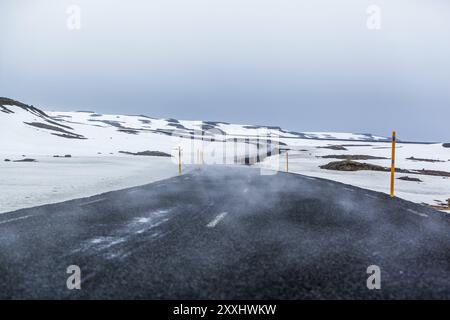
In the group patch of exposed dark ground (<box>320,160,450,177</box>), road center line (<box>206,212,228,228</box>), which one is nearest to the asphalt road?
road center line (<box>206,212,228,228</box>)

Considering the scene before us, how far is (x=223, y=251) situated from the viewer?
5176 millimetres

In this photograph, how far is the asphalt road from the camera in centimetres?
379

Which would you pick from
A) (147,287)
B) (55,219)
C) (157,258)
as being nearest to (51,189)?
(55,219)

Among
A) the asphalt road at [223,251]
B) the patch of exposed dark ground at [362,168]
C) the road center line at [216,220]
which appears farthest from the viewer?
the patch of exposed dark ground at [362,168]

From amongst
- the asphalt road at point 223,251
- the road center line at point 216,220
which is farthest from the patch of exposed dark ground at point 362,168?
the road center line at point 216,220

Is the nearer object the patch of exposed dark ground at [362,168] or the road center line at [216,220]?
the road center line at [216,220]

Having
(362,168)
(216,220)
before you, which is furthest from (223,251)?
(362,168)

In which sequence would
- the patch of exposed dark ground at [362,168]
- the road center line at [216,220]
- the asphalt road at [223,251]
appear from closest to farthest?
the asphalt road at [223,251]
the road center line at [216,220]
the patch of exposed dark ground at [362,168]

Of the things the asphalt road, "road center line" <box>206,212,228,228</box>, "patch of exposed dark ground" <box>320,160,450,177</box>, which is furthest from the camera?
"patch of exposed dark ground" <box>320,160,450,177</box>

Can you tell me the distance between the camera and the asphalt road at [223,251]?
3789mm

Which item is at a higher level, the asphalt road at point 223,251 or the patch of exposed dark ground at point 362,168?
the asphalt road at point 223,251

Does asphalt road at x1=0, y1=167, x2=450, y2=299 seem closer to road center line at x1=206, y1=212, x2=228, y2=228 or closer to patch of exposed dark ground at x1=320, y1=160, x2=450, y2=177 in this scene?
road center line at x1=206, y1=212, x2=228, y2=228

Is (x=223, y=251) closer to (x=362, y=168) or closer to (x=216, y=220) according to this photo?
(x=216, y=220)

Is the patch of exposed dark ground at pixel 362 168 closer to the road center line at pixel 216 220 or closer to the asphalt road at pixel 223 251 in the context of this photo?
the asphalt road at pixel 223 251
